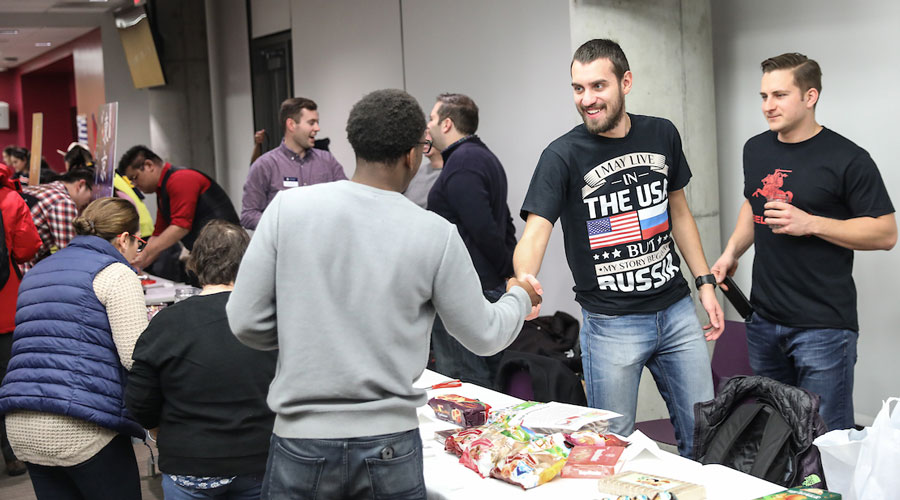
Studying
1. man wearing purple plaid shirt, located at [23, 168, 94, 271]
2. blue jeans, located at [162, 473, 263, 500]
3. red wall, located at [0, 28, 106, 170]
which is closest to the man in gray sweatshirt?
blue jeans, located at [162, 473, 263, 500]

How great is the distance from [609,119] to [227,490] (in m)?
1.56

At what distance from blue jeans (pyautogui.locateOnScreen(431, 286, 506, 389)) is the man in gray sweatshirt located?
2649 mm

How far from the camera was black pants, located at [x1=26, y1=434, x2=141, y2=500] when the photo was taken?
278cm

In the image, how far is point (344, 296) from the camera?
5.65 feet

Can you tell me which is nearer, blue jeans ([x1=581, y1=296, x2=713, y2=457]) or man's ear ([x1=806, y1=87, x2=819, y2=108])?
blue jeans ([x1=581, y1=296, x2=713, y2=457])

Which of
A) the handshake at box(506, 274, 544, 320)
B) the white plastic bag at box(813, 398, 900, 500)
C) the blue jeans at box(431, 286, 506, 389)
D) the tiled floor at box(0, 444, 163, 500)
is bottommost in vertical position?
the tiled floor at box(0, 444, 163, 500)

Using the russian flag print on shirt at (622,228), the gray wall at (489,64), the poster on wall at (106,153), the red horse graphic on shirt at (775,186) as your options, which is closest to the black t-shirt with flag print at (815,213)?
the red horse graphic on shirt at (775,186)

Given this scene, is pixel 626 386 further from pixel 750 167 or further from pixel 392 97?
pixel 392 97

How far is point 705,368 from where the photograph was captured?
9.30 ft

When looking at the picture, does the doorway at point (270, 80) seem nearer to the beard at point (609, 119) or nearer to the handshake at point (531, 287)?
the beard at point (609, 119)

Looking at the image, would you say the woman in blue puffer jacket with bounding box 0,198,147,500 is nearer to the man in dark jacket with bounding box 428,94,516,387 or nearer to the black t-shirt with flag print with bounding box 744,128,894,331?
the man in dark jacket with bounding box 428,94,516,387

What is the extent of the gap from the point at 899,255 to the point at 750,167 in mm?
1077

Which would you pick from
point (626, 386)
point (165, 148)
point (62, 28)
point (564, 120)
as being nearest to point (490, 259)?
point (564, 120)

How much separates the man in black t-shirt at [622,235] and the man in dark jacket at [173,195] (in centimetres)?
327
